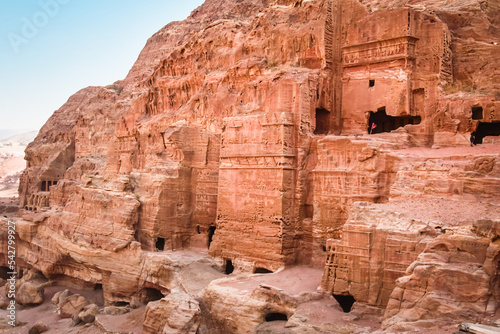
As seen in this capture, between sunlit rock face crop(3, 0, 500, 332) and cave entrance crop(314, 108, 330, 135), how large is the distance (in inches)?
3.7

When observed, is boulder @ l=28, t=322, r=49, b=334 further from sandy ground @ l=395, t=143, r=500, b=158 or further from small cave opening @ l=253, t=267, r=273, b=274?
sandy ground @ l=395, t=143, r=500, b=158

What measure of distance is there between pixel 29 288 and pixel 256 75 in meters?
15.0

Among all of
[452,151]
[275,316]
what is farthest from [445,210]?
[275,316]

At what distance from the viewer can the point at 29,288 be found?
23375 mm

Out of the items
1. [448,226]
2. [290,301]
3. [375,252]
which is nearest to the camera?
[448,226]

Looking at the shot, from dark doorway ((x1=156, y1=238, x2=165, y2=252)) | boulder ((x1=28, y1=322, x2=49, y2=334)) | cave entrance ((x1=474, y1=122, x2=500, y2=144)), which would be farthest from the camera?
dark doorway ((x1=156, y1=238, x2=165, y2=252))

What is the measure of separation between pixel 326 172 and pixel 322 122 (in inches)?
163

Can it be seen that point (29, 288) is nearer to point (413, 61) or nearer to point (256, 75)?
point (256, 75)

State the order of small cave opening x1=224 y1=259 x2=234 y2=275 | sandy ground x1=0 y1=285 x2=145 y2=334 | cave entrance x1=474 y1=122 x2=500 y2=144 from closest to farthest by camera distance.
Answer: cave entrance x1=474 y1=122 x2=500 y2=144
sandy ground x1=0 y1=285 x2=145 y2=334
small cave opening x1=224 y1=259 x2=234 y2=275

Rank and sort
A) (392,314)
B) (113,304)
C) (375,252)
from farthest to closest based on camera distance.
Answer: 1. (113,304)
2. (375,252)
3. (392,314)

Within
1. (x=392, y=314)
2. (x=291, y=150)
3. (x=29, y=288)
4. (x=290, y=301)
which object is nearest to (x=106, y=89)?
(x=29, y=288)

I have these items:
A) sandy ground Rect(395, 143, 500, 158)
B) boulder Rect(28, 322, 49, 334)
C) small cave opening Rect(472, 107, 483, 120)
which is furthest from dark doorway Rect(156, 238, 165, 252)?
small cave opening Rect(472, 107, 483, 120)

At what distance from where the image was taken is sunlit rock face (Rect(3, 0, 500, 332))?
12.2 meters

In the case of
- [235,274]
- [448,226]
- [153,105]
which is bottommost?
[235,274]
